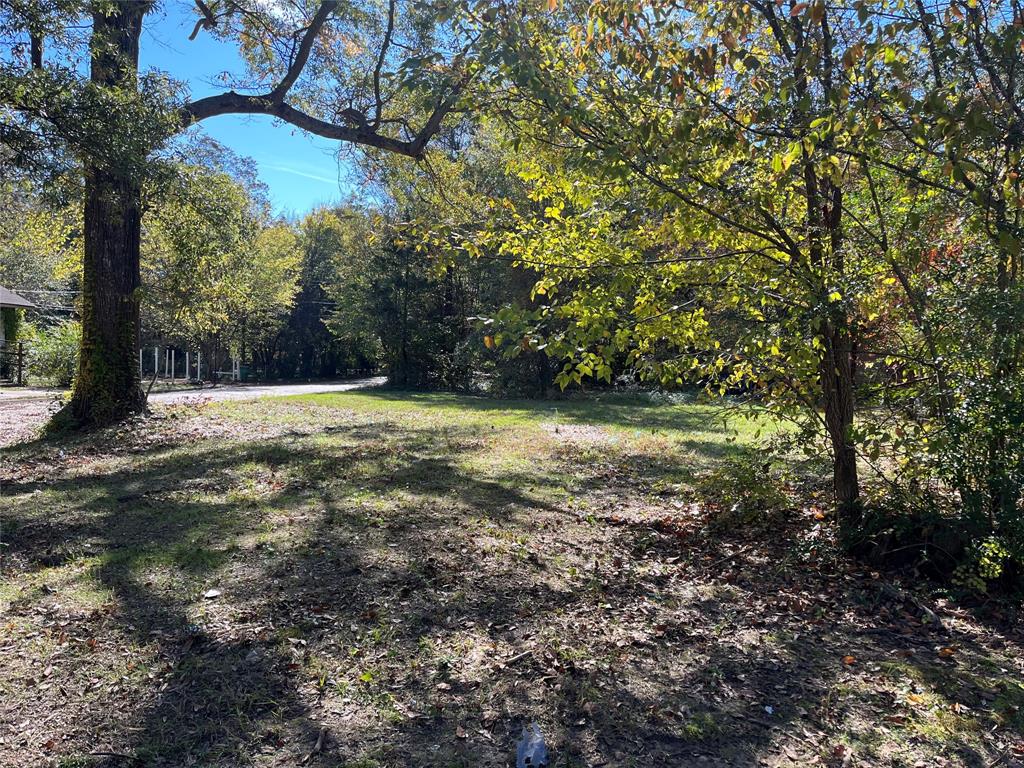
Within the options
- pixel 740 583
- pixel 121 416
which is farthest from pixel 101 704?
pixel 121 416

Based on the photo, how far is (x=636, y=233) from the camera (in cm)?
467

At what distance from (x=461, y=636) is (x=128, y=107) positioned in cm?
560

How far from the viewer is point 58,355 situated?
17.7m

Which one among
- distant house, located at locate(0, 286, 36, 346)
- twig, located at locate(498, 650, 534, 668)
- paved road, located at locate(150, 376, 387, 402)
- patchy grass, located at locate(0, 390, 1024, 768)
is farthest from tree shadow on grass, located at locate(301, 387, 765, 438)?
distant house, located at locate(0, 286, 36, 346)

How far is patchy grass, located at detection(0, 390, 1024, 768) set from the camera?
2.57 meters

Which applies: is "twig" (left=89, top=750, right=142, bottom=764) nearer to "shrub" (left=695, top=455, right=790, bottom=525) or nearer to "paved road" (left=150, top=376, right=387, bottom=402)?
"shrub" (left=695, top=455, right=790, bottom=525)

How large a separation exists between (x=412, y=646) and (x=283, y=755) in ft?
2.99

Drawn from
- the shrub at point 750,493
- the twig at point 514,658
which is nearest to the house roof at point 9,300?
the shrub at point 750,493

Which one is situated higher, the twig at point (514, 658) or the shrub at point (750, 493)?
the shrub at point (750, 493)

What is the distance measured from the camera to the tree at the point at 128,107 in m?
5.84

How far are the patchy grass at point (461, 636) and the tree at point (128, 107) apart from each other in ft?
10.4

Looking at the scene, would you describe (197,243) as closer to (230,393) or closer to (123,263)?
(123,263)

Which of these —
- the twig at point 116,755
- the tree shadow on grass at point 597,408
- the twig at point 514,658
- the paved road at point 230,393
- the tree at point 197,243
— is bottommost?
the twig at point 116,755

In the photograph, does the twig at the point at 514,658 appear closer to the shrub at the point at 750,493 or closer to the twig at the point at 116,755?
the twig at the point at 116,755
